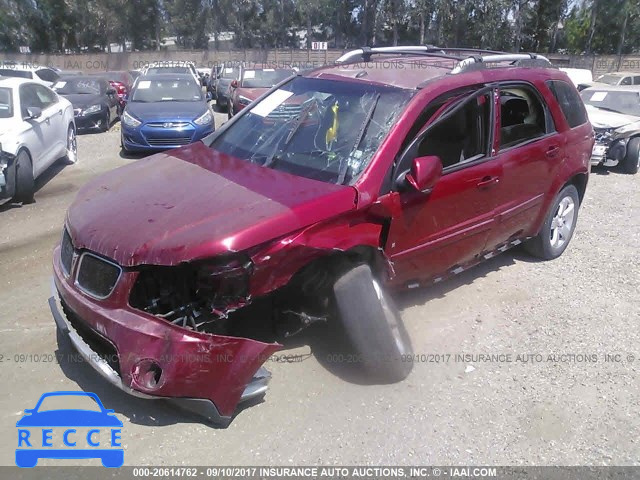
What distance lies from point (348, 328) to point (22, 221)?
5.16 m

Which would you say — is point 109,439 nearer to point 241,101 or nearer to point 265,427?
point 265,427

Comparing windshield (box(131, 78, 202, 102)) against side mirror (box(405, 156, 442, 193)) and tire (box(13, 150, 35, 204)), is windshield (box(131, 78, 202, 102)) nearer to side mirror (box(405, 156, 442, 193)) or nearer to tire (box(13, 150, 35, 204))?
tire (box(13, 150, 35, 204))

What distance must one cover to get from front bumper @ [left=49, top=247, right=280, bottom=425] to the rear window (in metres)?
3.76

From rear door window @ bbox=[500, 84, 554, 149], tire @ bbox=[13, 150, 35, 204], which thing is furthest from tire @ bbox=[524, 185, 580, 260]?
tire @ bbox=[13, 150, 35, 204]

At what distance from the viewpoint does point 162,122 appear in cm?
1035

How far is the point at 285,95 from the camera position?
4531 mm

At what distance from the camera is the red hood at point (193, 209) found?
294 cm

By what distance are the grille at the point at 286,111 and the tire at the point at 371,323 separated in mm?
1449

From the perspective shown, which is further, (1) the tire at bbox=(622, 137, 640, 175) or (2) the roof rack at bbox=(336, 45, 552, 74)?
(1) the tire at bbox=(622, 137, 640, 175)

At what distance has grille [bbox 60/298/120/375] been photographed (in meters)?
3.01

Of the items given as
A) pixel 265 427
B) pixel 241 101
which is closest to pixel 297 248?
pixel 265 427

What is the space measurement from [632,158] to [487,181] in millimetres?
7709

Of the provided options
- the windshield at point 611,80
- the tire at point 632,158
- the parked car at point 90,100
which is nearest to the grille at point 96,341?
the tire at point 632,158

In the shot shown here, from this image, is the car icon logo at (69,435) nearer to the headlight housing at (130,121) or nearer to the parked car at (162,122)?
the parked car at (162,122)
